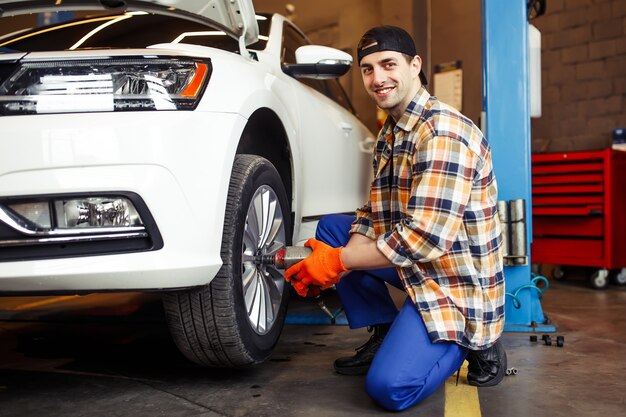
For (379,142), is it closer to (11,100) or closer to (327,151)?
(327,151)

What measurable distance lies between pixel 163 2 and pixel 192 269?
0.89 metres

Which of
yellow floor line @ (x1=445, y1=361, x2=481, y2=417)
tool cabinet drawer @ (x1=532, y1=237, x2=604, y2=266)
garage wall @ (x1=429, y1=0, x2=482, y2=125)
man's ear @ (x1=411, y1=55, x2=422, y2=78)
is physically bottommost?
tool cabinet drawer @ (x1=532, y1=237, x2=604, y2=266)

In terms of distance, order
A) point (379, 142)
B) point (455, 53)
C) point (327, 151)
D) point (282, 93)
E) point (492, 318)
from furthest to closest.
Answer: point (455, 53), point (327, 151), point (282, 93), point (379, 142), point (492, 318)

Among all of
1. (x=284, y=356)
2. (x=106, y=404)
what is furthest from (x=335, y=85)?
(x=106, y=404)

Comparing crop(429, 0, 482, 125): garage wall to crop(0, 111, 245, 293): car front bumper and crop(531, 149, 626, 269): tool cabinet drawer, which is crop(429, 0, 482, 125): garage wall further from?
crop(0, 111, 245, 293): car front bumper

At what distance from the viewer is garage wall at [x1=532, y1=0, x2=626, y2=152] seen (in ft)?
20.4

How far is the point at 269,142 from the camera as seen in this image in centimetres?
240

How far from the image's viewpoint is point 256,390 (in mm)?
2061

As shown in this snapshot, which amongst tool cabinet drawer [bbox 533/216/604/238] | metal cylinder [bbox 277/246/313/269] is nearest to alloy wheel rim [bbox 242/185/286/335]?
metal cylinder [bbox 277/246/313/269]

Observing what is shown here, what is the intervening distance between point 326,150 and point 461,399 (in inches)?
52.9

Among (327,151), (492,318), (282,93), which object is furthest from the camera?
(327,151)

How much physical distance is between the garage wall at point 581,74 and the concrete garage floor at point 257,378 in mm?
3596

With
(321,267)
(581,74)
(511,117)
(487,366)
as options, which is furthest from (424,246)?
(581,74)

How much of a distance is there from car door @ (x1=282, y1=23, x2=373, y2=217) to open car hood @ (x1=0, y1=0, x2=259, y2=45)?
405mm
